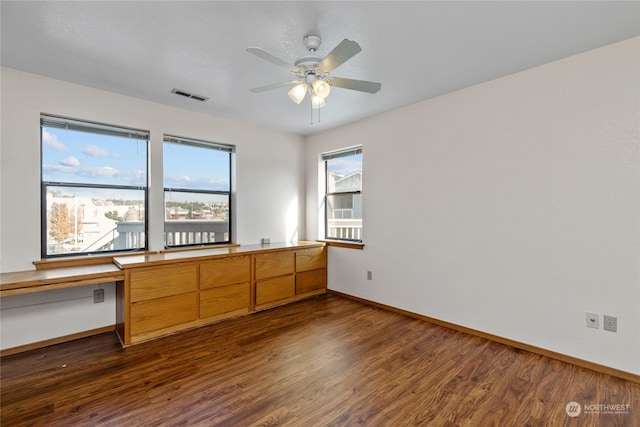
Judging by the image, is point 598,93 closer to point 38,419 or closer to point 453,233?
point 453,233

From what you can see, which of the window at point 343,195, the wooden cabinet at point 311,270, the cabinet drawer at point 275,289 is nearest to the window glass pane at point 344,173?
the window at point 343,195

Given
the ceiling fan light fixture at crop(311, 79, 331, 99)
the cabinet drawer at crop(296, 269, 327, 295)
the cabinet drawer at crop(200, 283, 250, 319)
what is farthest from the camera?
the cabinet drawer at crop(296, 269, 327, 295)

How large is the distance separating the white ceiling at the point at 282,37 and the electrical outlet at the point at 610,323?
214cm

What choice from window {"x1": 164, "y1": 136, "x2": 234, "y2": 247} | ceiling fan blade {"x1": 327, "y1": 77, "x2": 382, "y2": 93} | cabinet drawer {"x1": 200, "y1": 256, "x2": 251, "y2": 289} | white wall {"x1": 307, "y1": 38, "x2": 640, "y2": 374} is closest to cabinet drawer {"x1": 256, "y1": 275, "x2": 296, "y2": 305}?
cabinet drawer {"x1": 200, "y1": 256, "x2": 251, "y2": 289}

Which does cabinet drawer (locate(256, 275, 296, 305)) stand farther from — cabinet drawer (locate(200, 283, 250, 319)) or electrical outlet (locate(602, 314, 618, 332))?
electrical outlet (locate(602, 314, 618, 332))

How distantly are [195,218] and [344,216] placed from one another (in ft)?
7.07

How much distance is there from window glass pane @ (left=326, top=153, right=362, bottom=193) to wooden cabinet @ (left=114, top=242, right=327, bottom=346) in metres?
1.08

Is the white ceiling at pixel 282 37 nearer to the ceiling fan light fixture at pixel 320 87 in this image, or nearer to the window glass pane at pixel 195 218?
the ceiling fan light fixture at pixel 320 87

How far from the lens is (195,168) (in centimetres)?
388

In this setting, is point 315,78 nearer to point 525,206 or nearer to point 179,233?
point 525,206

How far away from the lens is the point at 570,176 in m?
2.44

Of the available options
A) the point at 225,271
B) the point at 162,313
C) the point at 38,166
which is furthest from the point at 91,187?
the point at 225,271

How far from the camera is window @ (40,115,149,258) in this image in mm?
2873

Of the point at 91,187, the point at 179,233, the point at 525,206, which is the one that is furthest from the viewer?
the point at 179,233
